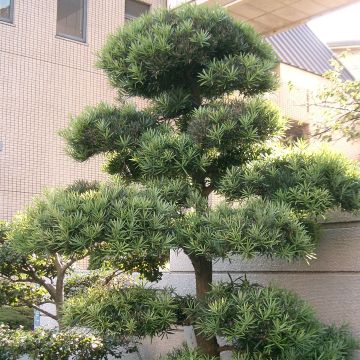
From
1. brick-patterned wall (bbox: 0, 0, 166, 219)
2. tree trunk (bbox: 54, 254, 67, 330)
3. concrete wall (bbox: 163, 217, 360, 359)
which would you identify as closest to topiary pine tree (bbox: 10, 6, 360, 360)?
concrete wall (bbox: 163, 217, 360, 359)

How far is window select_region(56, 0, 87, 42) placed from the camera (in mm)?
11883

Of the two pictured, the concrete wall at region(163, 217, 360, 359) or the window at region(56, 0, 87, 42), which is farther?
the window at region(56, 0, 87, 42)

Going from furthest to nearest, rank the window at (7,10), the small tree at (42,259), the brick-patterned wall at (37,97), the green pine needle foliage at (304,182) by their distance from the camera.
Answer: the window at (7,10), the brick-patterned wall at (37,97), the green pine needle foliage at (304,182), the small tree at (42,259)

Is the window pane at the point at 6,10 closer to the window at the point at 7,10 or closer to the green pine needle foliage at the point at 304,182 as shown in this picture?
the window at the point at 7,10

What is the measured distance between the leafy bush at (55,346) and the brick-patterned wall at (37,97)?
5541 mm

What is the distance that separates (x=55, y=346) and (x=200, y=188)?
6.88 ft

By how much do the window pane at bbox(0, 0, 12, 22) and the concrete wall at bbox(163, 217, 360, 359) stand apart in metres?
8.03

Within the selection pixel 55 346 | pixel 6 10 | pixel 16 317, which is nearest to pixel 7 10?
pixel 6 10

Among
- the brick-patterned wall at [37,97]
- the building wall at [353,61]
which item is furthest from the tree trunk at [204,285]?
the building wall at [353,61]

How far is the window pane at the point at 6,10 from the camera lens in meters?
11.0

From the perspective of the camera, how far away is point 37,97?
11156 millimetres

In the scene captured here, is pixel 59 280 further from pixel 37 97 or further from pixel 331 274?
pixel 37 97

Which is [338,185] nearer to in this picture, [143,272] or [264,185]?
[264,185]

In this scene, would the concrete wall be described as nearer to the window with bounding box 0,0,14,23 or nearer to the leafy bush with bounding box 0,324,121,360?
the leafy bush with bounding box 0,324,121,360
